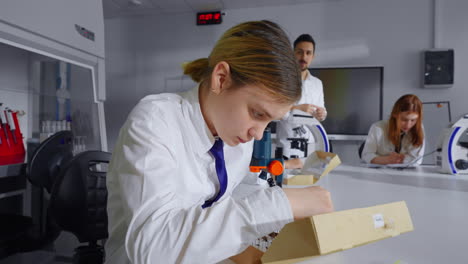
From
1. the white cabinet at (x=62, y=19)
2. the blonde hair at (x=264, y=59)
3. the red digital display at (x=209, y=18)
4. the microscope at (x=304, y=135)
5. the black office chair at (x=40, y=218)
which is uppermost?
the red digital display at (x=209, y=18)

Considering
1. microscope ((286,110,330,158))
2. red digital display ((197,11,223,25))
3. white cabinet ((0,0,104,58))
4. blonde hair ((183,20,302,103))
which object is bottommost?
microscope ((286,110,330,158))

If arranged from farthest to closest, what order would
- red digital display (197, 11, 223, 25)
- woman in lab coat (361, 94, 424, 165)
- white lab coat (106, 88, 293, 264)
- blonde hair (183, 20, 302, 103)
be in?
1. red digital display (197, 11, 223, 25)
2. woman in lab coat (361, 94, 424, 165)
3. blonde hair (183, 20, 302, 103)
4. white lab coat (106, 88, 293, 264)

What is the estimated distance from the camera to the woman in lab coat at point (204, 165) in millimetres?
499

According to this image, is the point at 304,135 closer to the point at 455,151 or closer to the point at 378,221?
the point at 455,151

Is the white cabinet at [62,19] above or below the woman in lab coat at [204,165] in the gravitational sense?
above

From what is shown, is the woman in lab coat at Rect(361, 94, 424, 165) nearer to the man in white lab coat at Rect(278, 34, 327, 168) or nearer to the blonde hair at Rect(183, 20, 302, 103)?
the man in white lab coat at Rect(278, 34, 327, 168)

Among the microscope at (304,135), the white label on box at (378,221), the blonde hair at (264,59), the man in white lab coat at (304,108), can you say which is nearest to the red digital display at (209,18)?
the man in white lab coat at (304,108)

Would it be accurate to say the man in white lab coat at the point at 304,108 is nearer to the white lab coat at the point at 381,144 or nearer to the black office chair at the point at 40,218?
the white lab coat at the point at 381,144

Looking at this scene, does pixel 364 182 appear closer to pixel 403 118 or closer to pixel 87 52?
pixel 403 118

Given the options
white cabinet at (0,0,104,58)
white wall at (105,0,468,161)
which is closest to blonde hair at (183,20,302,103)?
white cabinet at (0,0,104,58)

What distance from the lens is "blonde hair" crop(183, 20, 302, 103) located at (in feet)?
2.03

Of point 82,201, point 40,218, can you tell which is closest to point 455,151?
point 82,201

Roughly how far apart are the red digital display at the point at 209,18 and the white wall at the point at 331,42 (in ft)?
0.30

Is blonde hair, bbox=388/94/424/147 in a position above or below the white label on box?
above
